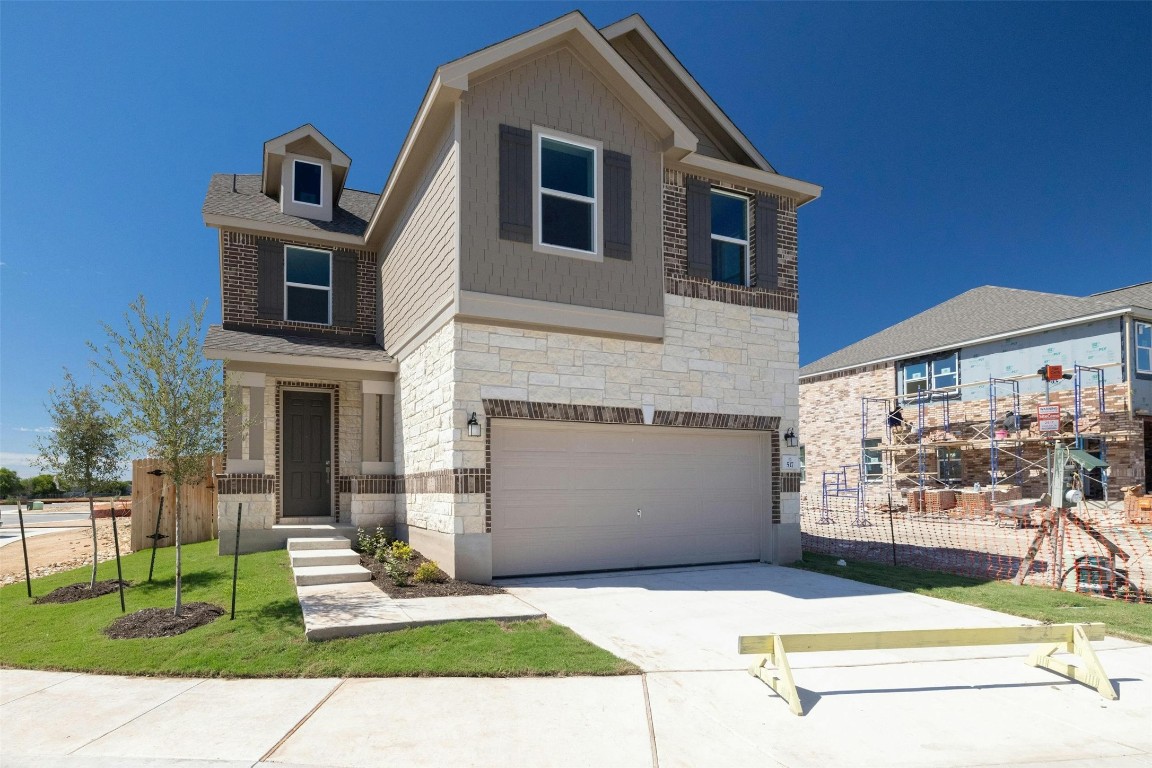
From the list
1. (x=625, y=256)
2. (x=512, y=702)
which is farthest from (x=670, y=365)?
(x=512, y=702)

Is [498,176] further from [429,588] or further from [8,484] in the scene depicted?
[8,484]

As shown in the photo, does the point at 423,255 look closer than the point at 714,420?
Yes

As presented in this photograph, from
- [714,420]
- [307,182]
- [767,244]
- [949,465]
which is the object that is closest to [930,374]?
[949,465]

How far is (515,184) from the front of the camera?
10133mm

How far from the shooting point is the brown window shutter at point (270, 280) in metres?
13.7

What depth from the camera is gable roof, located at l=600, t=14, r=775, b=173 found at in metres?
12.5

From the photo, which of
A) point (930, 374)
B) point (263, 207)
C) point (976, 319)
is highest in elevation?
point (263, 207)

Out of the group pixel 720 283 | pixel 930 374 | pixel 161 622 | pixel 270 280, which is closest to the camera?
pixel 161 622

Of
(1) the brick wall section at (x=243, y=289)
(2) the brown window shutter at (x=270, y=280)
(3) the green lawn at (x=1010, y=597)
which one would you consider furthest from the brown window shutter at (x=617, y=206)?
(2) the brown window shutter at (x=270, y=280)

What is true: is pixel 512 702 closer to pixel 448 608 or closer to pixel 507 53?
pixel 448 608

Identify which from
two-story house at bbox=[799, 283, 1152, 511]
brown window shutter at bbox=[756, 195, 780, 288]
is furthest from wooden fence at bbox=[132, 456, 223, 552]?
two-story house at bbox=[799, 283, 1152, 511]

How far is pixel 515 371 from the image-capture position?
10102mm

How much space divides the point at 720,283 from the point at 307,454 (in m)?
8.72

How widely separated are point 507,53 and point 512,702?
8.73m
